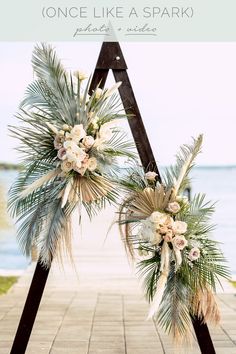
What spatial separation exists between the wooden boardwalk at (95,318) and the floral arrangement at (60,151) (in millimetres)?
278

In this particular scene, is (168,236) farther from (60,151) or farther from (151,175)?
(60,151)

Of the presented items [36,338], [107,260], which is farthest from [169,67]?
[36,338]

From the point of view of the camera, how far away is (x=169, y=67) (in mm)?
18891

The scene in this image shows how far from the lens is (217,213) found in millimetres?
20062

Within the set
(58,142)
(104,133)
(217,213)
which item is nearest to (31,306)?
(58,142)

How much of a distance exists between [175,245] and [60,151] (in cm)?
71

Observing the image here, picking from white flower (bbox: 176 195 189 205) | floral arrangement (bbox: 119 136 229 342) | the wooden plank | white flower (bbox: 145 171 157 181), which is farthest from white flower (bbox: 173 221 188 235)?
the wooden plank

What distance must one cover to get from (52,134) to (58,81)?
26cm

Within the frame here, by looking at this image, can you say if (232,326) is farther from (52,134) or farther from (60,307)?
(52,134)

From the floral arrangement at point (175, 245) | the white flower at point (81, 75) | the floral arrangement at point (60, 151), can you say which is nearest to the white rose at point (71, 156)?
the floral arrangement at point (60, 151)

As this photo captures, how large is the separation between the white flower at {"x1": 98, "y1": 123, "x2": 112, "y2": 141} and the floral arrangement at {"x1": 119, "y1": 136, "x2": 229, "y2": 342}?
0.75ft

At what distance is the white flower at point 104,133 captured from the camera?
3705mm

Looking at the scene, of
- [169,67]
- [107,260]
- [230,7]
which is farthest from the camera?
[169,67]

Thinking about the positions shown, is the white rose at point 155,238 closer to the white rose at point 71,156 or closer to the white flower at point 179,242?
the white flower at point 179,242
